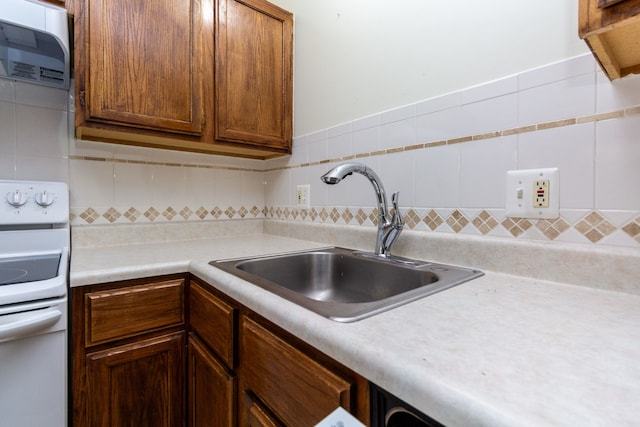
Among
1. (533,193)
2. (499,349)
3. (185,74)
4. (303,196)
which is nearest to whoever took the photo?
(499,349)

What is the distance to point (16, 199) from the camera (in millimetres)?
1084

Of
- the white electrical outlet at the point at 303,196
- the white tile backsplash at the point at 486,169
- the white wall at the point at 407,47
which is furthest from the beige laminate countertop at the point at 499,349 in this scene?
the white electrical outlet at the point at 303,196

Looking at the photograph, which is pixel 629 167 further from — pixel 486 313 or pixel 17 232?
pixel 17 232

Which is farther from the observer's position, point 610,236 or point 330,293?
point 330,293

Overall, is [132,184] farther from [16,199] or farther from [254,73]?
[254,73]

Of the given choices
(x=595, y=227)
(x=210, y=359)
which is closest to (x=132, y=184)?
(x=210, y=359)

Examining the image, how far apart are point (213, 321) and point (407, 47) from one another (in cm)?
109

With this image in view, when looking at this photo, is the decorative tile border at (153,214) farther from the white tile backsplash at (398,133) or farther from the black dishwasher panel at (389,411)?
the black dishwasher panel at (389,411)

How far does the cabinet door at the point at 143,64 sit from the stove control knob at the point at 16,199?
374 mm

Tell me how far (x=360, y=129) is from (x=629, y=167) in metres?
0.81

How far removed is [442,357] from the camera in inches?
15.3

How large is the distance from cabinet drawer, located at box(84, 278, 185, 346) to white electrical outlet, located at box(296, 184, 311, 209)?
2.25 ft

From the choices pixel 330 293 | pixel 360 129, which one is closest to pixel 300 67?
pixel 360 129

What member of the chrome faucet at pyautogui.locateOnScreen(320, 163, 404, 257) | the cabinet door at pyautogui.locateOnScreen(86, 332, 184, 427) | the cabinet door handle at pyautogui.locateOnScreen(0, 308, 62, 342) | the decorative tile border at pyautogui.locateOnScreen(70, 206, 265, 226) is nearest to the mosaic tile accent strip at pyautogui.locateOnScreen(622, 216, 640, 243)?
the chrome faucet at pyautogui.locateOnScreen(320, 163, 404, 257)
